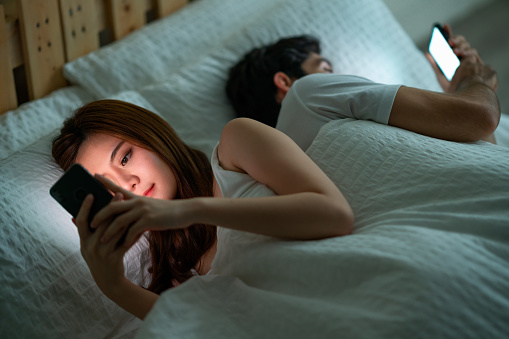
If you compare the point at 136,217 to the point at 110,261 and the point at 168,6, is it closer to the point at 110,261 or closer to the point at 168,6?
the point at 110,261

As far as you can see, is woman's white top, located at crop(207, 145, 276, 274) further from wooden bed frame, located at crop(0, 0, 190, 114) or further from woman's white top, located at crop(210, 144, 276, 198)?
wooden bed frame, located at crop(0, 0, 190, 114)

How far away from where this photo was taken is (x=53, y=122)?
1.34 m

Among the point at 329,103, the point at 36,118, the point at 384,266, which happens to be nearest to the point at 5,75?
the point at 36,118

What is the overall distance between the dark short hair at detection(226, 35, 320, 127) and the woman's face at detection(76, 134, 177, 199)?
510mm

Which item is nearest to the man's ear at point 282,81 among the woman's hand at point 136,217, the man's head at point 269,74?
the man's head at point 269,74

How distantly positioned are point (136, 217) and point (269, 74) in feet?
2.89

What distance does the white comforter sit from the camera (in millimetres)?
682

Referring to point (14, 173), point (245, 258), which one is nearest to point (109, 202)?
point (245, 258)

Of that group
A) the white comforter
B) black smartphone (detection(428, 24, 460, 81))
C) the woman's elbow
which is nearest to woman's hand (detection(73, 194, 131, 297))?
the white comforter

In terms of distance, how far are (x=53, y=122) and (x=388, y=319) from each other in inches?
42.3

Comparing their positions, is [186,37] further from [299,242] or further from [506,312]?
[506,312]

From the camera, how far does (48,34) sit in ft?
4.62

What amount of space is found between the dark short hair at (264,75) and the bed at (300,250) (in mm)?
90

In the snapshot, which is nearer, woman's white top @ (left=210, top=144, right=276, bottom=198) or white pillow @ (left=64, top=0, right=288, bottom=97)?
Answer: woman's white top @ (left=210, top=144, right=276, bottom=198)
